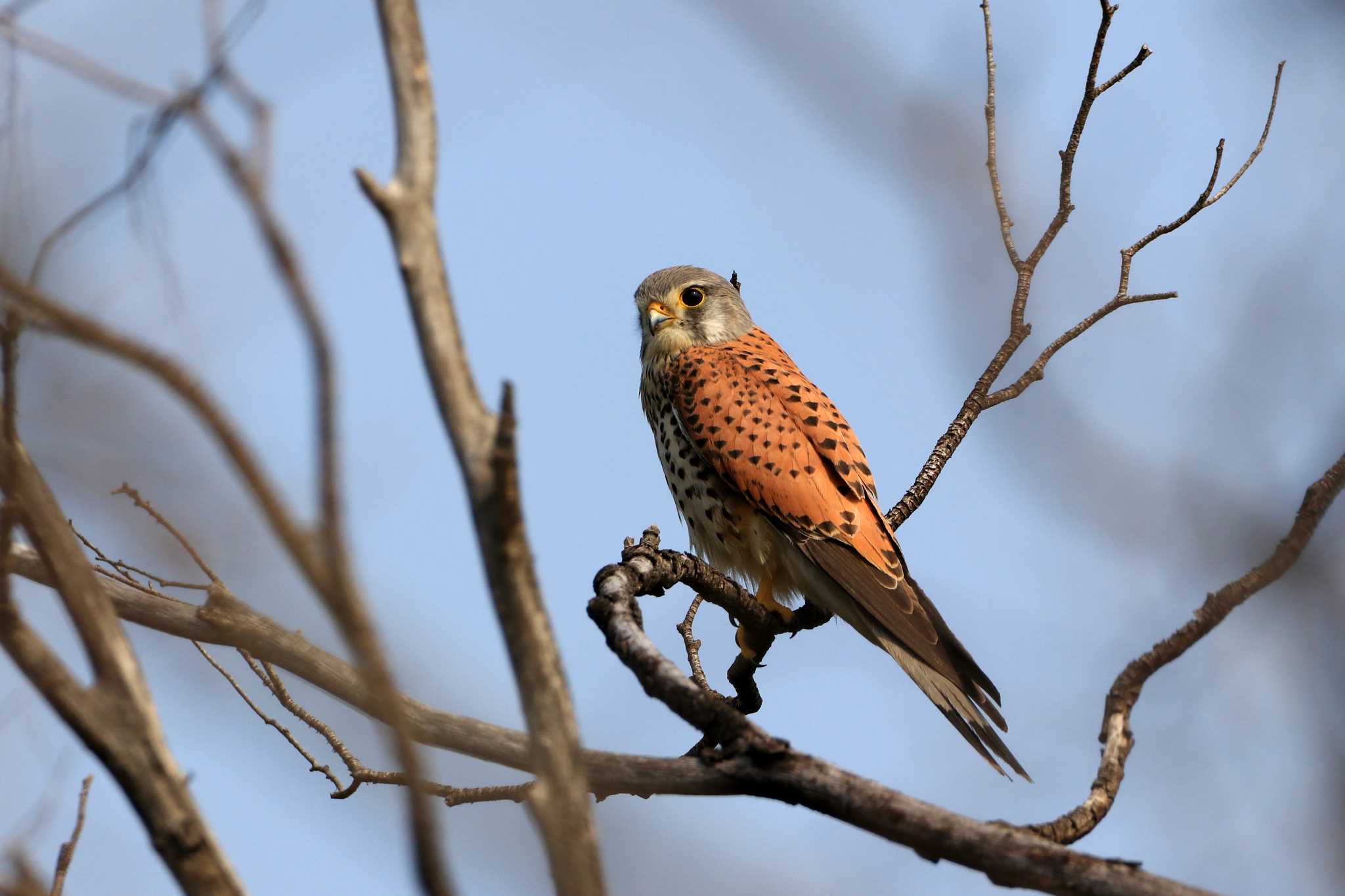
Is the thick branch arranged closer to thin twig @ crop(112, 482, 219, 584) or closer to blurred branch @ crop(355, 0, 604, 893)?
blurred branch @ crop(355, 0, 604, 893)

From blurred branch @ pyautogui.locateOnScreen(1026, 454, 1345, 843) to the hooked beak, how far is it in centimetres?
339

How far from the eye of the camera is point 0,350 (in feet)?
6.82

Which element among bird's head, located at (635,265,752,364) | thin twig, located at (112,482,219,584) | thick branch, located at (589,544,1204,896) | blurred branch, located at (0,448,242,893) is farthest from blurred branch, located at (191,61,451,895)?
bird's head, located at (635,265,752,364)

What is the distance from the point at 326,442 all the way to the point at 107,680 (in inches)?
29.9

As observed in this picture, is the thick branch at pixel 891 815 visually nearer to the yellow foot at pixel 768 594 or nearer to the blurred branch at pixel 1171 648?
the blurred branch at pixel 1171 648

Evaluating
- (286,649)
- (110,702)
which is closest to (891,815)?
(110,702)

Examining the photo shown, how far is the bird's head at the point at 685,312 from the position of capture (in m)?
5.60

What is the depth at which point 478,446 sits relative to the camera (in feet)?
4.99

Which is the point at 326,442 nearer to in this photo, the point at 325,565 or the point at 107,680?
the point at 325,565

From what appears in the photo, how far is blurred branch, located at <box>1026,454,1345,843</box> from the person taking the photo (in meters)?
2.33

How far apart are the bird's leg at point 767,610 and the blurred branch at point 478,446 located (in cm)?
267

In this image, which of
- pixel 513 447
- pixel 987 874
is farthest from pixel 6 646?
pixel 987 874

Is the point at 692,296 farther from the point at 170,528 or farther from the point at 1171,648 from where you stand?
the point at 1171,648

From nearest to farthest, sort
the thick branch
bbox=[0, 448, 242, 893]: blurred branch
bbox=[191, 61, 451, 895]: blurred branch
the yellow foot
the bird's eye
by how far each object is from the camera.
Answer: bbox=[191, 61, 451, 895]: blurred branch
bbox=[0, 448, 242, 893]: blurred branch
the thick branch
the yellow foot
the bird's eye
